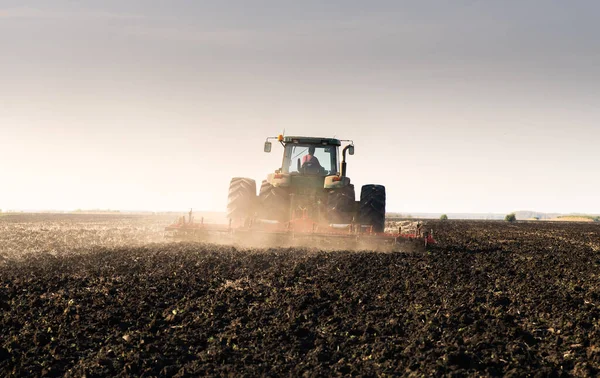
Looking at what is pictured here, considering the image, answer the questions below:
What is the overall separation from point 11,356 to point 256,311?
2.60 metres

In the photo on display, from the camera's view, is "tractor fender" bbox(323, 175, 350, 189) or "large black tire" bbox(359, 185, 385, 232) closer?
"tractor fender" bbox(323, 175, 350, 189)

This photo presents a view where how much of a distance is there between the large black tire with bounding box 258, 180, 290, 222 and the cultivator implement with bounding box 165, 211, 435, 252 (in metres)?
0.31

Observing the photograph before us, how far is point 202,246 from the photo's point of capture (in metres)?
12.5

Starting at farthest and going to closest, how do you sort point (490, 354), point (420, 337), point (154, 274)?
point (154, 274) < point (420, 337) < point (490, 354)

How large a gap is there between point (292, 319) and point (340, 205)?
7070mm

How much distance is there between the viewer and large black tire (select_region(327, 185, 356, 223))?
42.1 feet

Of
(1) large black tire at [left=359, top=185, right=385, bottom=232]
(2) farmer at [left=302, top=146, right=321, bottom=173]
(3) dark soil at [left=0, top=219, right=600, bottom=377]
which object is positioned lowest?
(3) dark soil at [left=0, top=219, right=600, bottom=377]

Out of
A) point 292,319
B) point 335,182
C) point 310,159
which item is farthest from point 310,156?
point 292,319

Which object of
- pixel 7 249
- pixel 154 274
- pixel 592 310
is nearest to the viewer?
pixel 592 310

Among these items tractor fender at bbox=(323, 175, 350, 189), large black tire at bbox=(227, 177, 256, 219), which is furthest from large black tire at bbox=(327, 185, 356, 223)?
large black tire at bbox=(227, 177, 256, 219)

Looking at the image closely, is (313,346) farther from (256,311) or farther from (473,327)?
(473,327)

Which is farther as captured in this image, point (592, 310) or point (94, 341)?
point (592, 310)

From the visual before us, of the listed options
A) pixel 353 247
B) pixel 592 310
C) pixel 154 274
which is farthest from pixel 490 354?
pixel 353 247

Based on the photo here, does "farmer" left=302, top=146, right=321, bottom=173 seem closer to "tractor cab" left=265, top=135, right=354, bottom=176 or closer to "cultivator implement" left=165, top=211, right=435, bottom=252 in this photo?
"tractor cab" left=265, top=135, right=354, bottom=176
